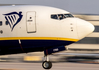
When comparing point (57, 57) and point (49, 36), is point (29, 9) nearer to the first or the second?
point (49, 36)

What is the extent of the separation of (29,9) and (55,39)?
2.57m

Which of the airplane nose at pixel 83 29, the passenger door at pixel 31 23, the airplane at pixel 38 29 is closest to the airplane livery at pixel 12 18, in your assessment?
the airplane at pixel 38 29

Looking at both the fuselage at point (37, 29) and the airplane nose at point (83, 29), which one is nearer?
the airplane nose at point (83, 29)

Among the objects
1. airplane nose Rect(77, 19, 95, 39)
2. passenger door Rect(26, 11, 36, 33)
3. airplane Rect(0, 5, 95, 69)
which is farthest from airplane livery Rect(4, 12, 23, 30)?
airplane nose Rect(77, 19, 95, 39)

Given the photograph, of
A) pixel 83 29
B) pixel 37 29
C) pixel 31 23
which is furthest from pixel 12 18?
pixel 83 29

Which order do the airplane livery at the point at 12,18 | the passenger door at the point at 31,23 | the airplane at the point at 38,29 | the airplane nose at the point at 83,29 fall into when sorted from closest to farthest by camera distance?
the airplane nose at the point at 83,29, the airplane at the point at 38,29, the passenger door at the point at 31,23, the airplane livery at the point at 12,18

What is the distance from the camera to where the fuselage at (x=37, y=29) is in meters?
18.2

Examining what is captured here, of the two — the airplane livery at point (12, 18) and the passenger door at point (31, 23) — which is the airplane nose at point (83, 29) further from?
the airplane livery at point (12, 18)

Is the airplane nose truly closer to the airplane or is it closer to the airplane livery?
the airplane

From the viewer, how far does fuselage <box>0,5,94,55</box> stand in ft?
59.8

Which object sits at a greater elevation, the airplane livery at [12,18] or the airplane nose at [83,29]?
the airplane livery at [12,18]

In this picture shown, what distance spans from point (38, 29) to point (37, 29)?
6cm

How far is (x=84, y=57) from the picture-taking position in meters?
34.6

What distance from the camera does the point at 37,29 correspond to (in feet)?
60.6
